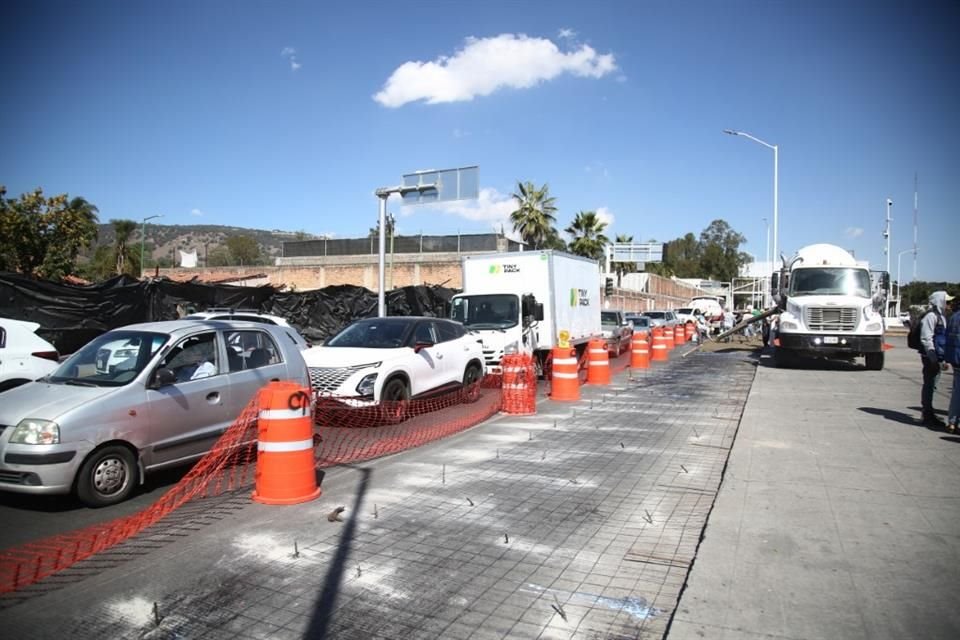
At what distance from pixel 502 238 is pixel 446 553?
40937 millimetres

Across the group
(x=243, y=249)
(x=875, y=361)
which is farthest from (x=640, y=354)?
(x=243, y=249)

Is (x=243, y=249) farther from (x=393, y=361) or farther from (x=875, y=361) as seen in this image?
(x=393, y=361)

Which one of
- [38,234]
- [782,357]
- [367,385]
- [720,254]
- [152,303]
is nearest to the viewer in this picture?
[367,385]

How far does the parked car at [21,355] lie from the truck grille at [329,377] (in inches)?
141

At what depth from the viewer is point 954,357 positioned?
328 inches

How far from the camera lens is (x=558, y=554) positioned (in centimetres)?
455

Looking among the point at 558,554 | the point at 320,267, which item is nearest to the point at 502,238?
the point at 320,267

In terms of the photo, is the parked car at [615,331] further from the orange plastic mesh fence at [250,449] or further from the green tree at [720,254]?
the green tree at [720,254]

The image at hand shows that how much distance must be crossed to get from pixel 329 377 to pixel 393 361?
3.22 ft

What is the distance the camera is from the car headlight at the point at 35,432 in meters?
5.42

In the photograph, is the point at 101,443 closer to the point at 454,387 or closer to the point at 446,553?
the point at 446,553

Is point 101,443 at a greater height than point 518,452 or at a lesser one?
greater

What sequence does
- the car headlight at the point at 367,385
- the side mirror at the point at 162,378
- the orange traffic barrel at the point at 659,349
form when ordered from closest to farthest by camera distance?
1. the side mirror at the point at 162,378
2. the car headlight at the point at 367,385
3. the orange traffic barrel at the point at 659,349

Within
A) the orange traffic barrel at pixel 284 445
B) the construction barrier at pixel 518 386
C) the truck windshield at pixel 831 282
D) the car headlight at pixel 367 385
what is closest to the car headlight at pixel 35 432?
the orange traffic barrel at pixel 284 445
